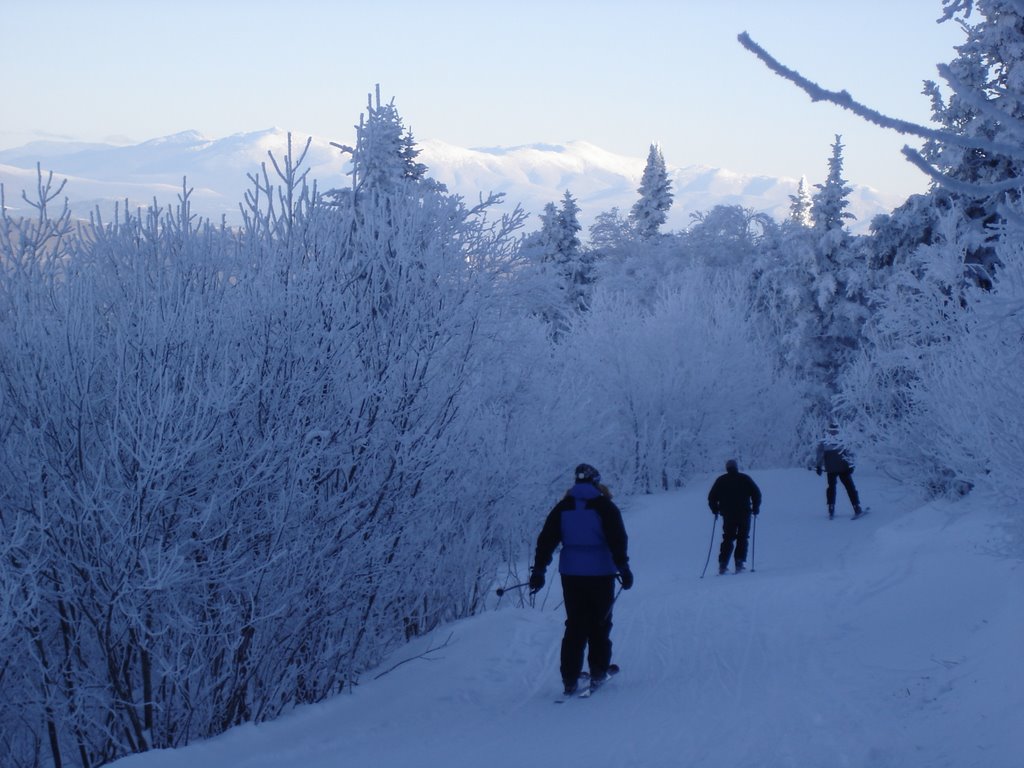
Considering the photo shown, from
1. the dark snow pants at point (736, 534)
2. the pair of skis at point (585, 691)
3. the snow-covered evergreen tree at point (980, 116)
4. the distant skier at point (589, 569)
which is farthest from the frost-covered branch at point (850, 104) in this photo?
the snow-covered evergreen tree at point (980, 116)

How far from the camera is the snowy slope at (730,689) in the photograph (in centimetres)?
671

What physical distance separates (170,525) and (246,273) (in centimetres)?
227

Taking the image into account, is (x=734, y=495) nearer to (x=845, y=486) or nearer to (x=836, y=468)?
(x=836, y=468)

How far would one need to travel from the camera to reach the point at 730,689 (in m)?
8.42

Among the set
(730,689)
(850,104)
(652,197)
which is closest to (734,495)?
(730,689)

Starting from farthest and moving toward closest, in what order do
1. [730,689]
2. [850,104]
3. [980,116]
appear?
[980,116], [730,689], [850,104]

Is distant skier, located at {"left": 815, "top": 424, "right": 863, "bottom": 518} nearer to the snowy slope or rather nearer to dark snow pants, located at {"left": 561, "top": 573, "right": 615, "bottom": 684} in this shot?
the snowy slope

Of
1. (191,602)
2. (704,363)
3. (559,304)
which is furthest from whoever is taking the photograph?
(704,363)

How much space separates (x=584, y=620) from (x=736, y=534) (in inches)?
355

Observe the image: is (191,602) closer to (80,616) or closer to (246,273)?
(80,616)

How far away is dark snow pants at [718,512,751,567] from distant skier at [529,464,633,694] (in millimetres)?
8471

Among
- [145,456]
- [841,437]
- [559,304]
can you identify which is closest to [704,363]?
[841,437]

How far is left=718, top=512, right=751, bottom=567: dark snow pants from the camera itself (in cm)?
1667

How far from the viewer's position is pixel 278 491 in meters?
8.11
